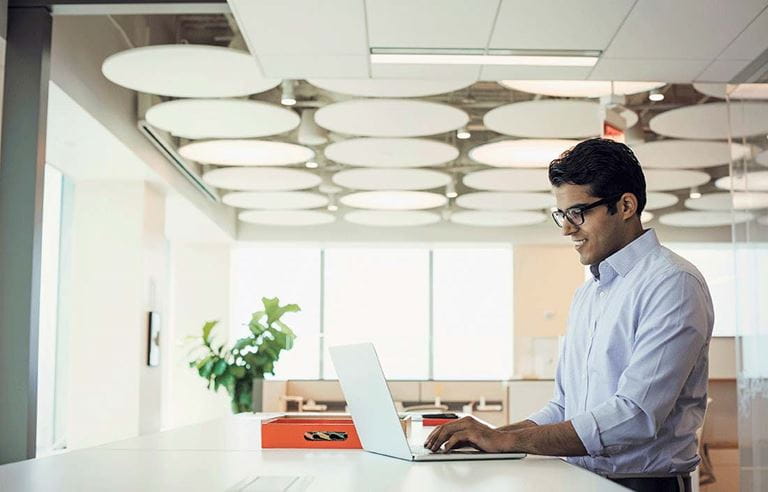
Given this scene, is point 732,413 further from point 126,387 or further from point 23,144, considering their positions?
point 23,144

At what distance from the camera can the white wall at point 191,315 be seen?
15172mm

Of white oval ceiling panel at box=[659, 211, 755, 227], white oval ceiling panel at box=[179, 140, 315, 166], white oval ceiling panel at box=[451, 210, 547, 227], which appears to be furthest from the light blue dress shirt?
white oval ceiling panel at box=[659, 211, 755, 227]

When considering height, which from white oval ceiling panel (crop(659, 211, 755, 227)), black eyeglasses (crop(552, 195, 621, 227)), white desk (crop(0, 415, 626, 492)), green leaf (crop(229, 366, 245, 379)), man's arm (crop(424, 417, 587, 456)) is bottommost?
green leaf (crop(229, 366, 245, 379))

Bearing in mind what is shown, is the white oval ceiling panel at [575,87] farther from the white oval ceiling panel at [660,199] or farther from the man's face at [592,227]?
the white oval ceiling panel at [660,199]

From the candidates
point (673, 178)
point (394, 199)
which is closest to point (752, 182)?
point (673, 178)

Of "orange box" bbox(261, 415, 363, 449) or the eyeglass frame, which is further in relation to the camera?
"orange box" bbox(261, 415, 363, 449)

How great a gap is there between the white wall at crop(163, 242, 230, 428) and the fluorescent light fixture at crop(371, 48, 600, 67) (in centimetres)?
1070

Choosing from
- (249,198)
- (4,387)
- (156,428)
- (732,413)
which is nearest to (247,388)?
(156,428)

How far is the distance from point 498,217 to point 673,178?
10.2ft

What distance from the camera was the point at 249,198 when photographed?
40.7ft

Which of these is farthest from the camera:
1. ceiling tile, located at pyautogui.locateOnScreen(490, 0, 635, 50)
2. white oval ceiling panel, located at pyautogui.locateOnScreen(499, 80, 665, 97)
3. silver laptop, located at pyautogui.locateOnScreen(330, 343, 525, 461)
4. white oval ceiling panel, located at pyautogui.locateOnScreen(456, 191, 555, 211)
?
white oval ceiling panel, located at pyautogui.locateOnScreen(456, 191, 555, 211)

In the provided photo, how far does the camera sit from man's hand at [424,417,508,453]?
7.73ft

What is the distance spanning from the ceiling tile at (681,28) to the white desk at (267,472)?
277cm

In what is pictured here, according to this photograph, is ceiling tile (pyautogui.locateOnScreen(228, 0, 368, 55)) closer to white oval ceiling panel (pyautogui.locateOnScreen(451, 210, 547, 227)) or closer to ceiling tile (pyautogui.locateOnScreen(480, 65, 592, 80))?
ceiling tile (pyautogui.locateOnScreen(480, 65, 592, 80))
